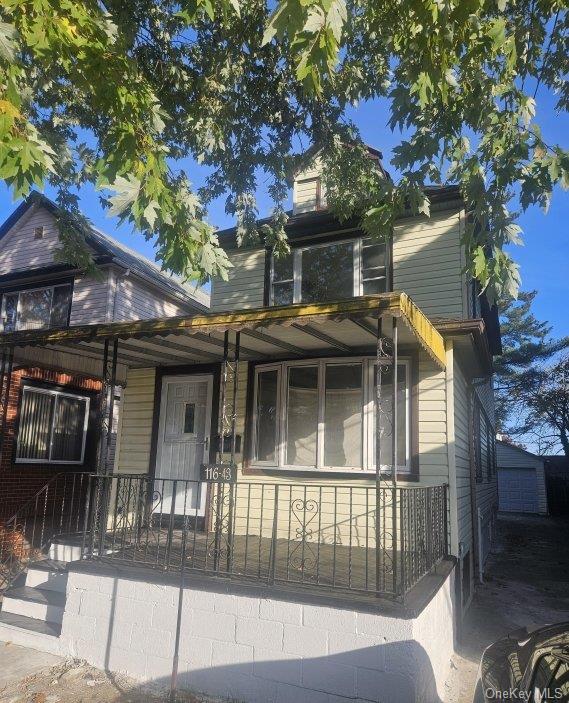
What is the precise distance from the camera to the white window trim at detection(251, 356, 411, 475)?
7322mm

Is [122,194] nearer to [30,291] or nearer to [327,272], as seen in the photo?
[327,272]

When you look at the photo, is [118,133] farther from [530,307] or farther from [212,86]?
[530,307]

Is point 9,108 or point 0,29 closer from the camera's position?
point 0,29

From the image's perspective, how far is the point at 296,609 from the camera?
4.55 m

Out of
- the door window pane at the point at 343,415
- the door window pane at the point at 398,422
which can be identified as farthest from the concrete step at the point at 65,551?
the door window pane at the point at 398,422

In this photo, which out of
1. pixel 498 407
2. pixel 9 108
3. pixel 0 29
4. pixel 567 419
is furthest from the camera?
pixel 498 407

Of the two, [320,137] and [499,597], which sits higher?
[320,137]

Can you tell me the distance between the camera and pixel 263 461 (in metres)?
8.16

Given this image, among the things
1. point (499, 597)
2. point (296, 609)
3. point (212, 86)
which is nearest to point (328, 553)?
point (296, 609)

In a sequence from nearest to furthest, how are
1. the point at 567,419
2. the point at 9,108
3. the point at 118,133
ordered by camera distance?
the point at 9,108
the point at 118,133
the point at 567,419

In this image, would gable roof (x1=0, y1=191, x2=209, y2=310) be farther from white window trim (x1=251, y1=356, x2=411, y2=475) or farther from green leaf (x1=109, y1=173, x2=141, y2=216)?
green leaf (x1=109, y1=173, x2=141, y2=216)

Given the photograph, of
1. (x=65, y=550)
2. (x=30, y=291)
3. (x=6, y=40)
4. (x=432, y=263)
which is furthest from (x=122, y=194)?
(x=30, y=291)

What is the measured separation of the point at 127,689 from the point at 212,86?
7690 mm

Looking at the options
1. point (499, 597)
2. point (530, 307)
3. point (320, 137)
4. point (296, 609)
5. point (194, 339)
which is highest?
point (530, 307)
